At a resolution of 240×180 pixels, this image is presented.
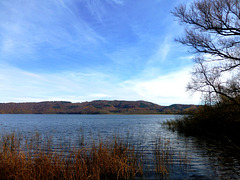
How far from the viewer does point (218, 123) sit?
12.9 metres

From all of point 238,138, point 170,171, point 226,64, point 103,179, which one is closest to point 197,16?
point 226,64

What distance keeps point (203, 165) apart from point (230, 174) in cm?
136

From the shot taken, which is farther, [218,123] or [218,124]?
[218,124]

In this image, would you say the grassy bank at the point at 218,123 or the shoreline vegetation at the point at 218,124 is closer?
the shoreline vegetation at the point at 218,124

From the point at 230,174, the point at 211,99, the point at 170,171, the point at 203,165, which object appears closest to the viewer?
the point at 230,174

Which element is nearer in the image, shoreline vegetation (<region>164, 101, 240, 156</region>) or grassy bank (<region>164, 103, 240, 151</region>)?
shoreline vegetation (<region>164, 101, 240, 156</region>)

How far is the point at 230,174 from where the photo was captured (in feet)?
20.1

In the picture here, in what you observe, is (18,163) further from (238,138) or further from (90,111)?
(90,111)

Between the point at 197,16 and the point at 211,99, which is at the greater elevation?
the point at 197,16

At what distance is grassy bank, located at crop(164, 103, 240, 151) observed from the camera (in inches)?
434

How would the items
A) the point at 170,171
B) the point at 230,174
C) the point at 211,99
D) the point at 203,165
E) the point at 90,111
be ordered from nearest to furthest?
1. the point at 230,174
2. the point at 170,171
3. the point at 203,165
4. the point at 211,99
5. the point at 90,111

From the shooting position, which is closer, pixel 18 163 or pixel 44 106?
pixel 18 163

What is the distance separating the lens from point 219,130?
1316cm

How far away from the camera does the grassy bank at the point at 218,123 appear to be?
434 inches
